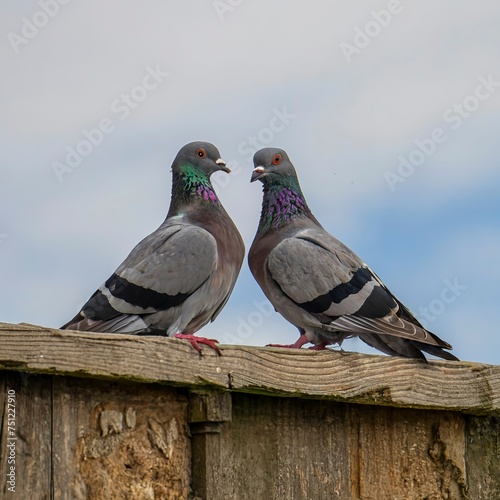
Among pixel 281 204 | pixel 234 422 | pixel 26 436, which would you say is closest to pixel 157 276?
pixel 281 204

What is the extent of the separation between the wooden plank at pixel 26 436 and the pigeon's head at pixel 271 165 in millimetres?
2799

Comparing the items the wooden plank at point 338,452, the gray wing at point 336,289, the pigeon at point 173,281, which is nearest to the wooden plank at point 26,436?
the wooden plank at point 338,452

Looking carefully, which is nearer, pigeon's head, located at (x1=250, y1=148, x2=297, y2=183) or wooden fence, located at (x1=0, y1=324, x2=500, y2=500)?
wooden fence, located at (x1=0, y1=324, x2=500, y2=500)

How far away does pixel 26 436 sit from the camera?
3525mm

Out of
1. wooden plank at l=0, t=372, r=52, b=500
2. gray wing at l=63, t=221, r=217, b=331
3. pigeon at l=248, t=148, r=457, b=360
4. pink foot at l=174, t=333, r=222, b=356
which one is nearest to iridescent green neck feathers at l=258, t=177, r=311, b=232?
pigeon at l=248, t=148, r=457, b=360

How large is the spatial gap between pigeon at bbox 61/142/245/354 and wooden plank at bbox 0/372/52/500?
148 cm

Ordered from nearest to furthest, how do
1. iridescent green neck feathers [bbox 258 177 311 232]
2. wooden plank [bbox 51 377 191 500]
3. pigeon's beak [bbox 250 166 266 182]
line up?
1. wooden plank [bbox 51 377 191 500]
2. iridescent green neck feathers [bbox 258 177 311 232]
3. pigeon's beak [bbox 250 166 266 182]

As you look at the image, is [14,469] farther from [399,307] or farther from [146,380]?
[399,307]

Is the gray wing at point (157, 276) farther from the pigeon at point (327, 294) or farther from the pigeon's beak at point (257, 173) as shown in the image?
the pigeon's beak at point (257, 173)

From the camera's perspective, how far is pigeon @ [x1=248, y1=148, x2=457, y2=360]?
5121 mm

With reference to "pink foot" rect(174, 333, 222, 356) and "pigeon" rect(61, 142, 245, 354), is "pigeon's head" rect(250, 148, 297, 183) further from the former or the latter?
"pink foot" rect(174, 333, 222, 356)

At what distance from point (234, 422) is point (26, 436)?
97 centimetres

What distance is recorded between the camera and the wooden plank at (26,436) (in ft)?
11.4

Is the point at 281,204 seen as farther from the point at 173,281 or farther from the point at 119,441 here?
the point at 119,441
